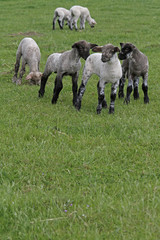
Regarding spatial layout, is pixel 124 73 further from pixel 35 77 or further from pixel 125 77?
pixel 35 77

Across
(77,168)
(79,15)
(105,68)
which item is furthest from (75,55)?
(79,15)

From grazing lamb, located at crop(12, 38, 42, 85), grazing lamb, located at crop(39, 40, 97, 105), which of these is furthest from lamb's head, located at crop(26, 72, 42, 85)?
grazing lamb, located at crop(39, 40, 97, 105)

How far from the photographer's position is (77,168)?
5.29m

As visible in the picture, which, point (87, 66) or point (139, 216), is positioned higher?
point (87, 66)

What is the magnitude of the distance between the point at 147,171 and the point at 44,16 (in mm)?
26082

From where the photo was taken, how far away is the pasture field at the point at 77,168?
391 centimetres

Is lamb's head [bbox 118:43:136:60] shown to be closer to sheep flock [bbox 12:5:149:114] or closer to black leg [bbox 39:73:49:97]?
sheep flock [bbox 12:5:149:114]

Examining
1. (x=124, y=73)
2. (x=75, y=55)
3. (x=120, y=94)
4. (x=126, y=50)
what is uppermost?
(x=126, y=50)

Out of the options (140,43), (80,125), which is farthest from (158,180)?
(140,43)

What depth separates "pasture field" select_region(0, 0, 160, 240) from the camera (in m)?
3.91

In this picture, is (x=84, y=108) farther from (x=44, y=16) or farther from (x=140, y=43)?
(x=44, y=16)

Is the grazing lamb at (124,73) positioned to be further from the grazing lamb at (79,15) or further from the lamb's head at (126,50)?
the grazing lamb at (79,15)

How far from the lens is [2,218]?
4070mm

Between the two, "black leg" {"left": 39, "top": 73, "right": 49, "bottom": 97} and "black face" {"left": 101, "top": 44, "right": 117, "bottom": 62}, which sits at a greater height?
"black face" {"left": 101, "top": 44, "right": 117, "bottom": 62}
